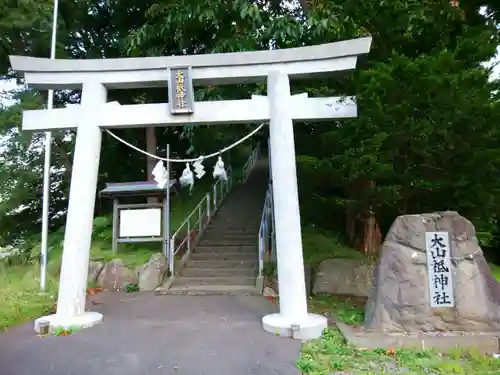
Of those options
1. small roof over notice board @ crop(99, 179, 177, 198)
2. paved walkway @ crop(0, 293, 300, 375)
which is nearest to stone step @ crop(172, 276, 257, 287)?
paved walkway @ crop(0, 293, 300, 375)

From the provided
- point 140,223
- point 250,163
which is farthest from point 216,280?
point 250,163

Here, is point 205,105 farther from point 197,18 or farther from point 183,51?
point 183,51

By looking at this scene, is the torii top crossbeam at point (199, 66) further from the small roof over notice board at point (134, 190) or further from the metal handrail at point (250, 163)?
the metal handrail at point (250, 163)

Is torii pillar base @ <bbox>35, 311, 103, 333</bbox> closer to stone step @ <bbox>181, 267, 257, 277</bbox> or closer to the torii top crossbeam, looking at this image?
stone step @ <bbox>181, 267, 257, 277</bbox>

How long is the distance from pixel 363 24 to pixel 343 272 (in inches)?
197

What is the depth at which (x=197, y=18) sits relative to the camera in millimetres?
9844

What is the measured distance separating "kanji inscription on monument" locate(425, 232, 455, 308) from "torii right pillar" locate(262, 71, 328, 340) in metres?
1.55

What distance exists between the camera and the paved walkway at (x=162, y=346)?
4750 millimetres

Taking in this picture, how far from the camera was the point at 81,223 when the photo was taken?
6.84 meters

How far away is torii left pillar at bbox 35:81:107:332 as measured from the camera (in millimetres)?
6652

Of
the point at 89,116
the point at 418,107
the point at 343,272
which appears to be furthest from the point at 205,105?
the point at 343,272

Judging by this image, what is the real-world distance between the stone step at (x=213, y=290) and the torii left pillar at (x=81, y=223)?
2375 millimetres

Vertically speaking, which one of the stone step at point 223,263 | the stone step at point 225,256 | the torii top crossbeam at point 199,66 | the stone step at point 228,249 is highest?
the torii top crossbeam at point 199,66

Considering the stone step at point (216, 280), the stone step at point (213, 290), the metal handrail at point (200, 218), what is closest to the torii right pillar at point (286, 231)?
the stone step at point (213, 290)
